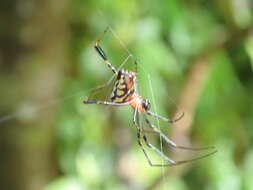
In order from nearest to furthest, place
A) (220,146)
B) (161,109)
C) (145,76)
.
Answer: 1. (145,76)
2. (161,109)
3. (220,146)

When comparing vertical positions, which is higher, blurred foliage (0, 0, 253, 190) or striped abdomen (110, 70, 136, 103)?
blurred foliage (0, 0, 253, 190)

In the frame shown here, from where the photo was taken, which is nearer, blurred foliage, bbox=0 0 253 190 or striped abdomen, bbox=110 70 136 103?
striped abdomen, bbox=110 70 136 103

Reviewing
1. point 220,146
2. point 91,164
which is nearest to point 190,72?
point 220,146

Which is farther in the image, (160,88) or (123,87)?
(160,88)

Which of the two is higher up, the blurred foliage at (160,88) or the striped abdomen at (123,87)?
the blurred foliage at (160,88)

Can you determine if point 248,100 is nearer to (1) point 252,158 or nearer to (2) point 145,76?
(1) point 252,158

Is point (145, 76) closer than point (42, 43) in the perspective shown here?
Yes

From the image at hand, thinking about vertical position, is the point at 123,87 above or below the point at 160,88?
below

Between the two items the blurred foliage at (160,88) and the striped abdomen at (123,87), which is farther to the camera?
the blurred foliage at (160,88)
